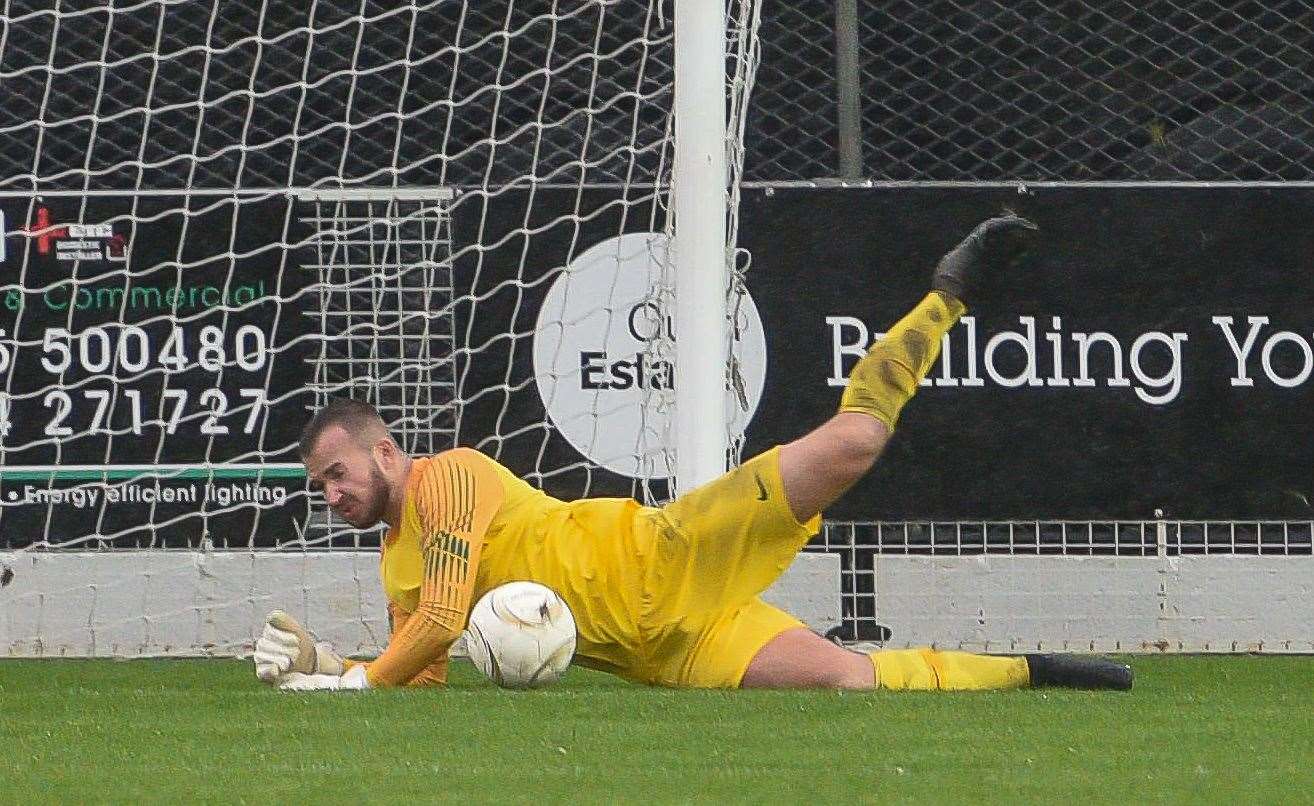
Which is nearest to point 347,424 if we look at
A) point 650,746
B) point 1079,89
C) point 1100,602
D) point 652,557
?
point 652,557

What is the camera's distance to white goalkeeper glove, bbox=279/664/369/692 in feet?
16.2

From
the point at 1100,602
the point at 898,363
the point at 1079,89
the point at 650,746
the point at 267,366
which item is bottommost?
the point at 1100,602

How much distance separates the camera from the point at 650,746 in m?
3.86

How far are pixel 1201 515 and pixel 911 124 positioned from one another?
186cm

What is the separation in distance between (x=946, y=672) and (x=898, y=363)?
30.6 inches

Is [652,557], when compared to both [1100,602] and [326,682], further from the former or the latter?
[1100,602]

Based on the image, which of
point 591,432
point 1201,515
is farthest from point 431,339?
point 1201,515

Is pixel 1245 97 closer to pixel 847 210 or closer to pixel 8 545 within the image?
pixel 847 210

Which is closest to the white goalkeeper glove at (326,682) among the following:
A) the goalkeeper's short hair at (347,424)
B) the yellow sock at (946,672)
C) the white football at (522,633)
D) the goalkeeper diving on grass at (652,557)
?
the goalkeeper diving on grass at (652,557)

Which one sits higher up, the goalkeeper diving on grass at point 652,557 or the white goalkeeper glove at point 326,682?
the goalkeeper diving on grass at point 652,557

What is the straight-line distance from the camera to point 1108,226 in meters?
7.38

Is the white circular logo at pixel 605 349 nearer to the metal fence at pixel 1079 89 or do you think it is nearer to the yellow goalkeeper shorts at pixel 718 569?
the metal fence at pixel 1079 89

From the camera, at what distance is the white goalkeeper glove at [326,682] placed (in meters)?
4.93

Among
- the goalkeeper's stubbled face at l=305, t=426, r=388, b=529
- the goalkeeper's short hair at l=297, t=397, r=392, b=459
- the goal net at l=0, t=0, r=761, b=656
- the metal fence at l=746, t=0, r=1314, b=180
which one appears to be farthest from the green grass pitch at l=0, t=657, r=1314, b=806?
the metal fence at l=746, t=0, r=1314, b=180
